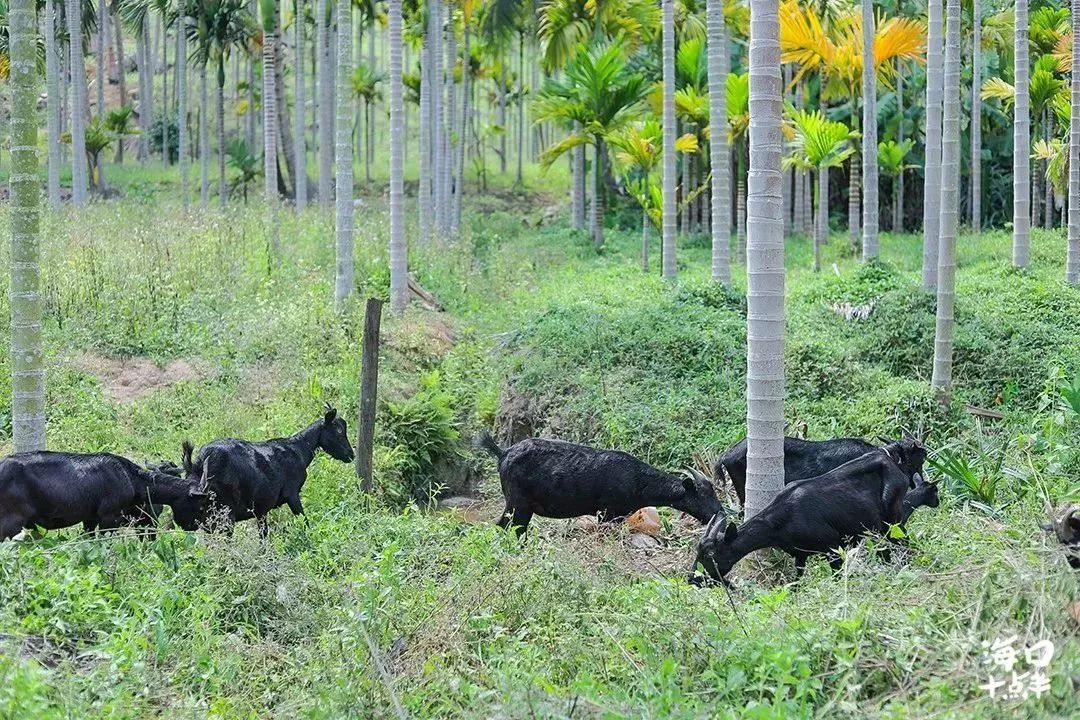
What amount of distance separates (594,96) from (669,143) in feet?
24.2

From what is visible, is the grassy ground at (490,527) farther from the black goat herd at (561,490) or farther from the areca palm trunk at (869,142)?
the areca palm trunk at (869,142)

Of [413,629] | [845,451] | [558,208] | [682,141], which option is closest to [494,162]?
[558,208]

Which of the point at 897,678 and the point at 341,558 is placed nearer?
the point at 897,678

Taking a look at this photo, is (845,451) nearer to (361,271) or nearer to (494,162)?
(361,271)

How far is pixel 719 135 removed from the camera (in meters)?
20.3

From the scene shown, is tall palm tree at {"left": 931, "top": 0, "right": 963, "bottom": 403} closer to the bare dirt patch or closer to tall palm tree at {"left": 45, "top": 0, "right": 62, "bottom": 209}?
the bare dirt patch

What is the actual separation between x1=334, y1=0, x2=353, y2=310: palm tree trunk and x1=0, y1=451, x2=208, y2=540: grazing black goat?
8.32 m

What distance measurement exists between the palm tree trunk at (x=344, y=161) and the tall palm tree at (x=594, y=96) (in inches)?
423

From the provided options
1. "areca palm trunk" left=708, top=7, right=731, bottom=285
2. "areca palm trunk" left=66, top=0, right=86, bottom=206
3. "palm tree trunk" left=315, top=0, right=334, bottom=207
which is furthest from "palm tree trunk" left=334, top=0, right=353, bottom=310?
"areca palm trunk" left=66, top=0, right=86, bottom=206

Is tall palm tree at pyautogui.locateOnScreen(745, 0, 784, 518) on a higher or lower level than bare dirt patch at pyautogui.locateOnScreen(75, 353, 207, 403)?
higher

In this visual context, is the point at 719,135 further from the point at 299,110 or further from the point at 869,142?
the point at 299,110

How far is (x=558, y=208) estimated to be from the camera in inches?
1770

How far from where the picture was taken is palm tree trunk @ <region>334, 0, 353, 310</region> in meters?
19.0

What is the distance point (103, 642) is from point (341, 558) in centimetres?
253
